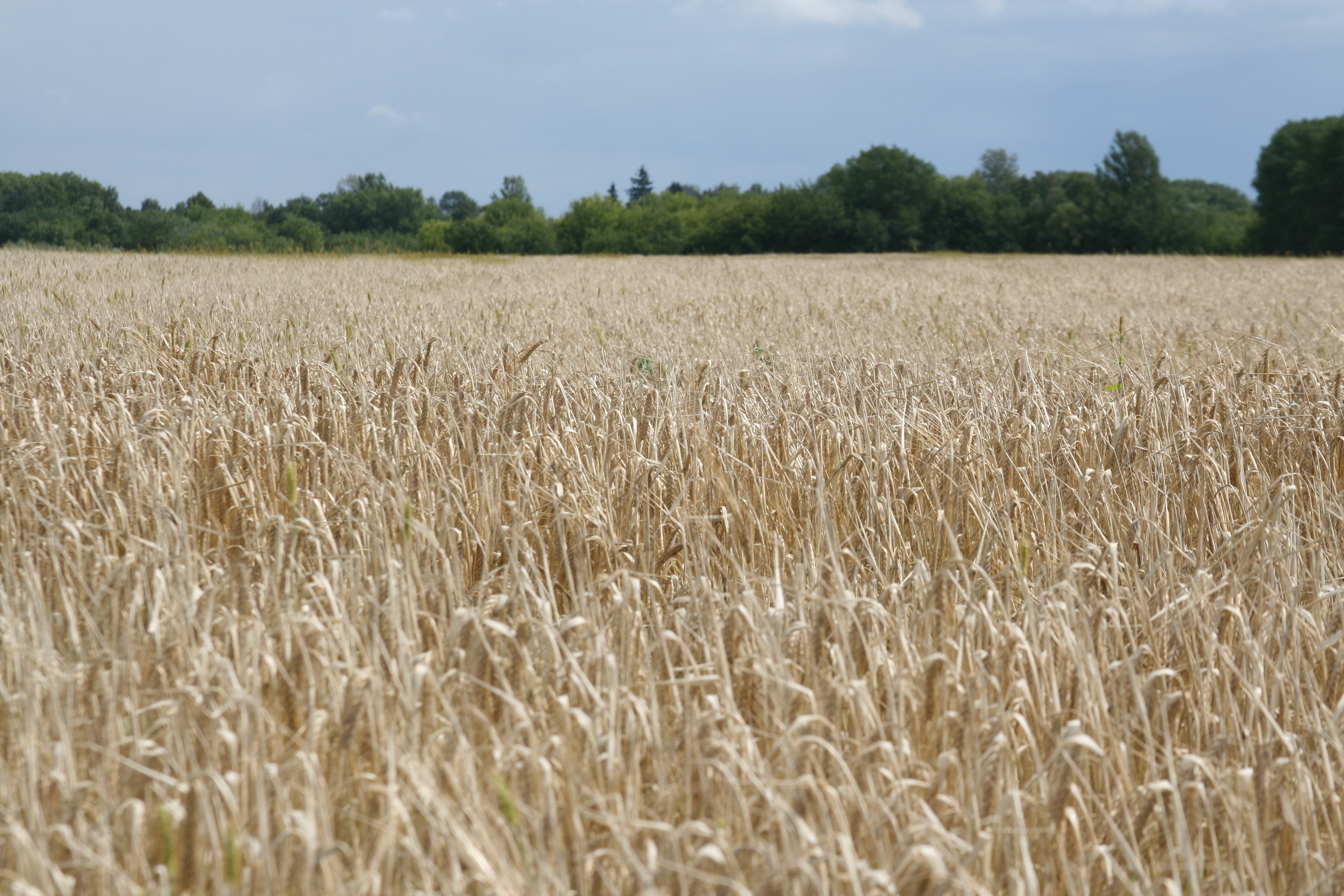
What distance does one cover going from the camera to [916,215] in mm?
56094

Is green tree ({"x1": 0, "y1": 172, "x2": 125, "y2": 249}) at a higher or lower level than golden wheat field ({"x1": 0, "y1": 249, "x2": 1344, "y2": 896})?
higher

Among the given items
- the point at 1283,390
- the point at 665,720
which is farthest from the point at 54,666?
the point at 1283,390

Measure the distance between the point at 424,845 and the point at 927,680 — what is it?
0.82 m

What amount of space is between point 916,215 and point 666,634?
58070 mm

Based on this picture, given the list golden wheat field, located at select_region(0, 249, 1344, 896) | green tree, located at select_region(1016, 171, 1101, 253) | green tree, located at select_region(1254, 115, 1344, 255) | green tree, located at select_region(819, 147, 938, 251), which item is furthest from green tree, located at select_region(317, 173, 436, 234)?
golden wheat field, located at select_region(0, 249, 1344, 896)

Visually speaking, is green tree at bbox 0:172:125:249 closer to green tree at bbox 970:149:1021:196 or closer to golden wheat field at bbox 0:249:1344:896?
golden wheat field at bbox 0:249:1344:896

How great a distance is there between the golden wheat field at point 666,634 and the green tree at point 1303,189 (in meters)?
52.5

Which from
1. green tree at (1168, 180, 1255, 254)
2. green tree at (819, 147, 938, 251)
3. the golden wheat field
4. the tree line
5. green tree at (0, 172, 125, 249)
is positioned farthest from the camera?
green tree at (819, 147, 938, 251)

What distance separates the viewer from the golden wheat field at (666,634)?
1.26 m

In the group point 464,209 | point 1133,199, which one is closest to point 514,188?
point 464,209

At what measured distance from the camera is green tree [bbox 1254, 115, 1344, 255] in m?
47.9

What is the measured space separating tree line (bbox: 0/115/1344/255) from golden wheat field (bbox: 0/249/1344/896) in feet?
127

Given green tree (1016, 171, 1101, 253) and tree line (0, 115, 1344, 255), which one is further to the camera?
green tree (1016, 171, 1101, 253)

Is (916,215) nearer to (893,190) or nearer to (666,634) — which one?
(893,190)
